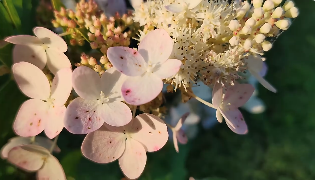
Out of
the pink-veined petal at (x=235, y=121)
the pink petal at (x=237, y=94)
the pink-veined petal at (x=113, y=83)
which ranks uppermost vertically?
the pink-veined petal at (x=113, y=83)

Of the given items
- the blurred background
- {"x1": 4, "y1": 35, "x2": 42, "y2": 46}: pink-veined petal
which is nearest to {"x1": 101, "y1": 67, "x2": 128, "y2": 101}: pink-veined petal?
{"x1": 4, "y1": 35, "x2": 42, "y2": 46}: pink-veined petal

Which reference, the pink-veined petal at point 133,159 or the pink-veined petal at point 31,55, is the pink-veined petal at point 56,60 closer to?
the pink-veined petal at point 31,55

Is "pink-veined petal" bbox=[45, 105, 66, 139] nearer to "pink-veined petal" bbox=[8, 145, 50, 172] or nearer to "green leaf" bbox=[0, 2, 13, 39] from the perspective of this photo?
"pink-veined petal" bbox=[8, 145, 50, 172]

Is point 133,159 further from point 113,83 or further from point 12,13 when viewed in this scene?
point 12,13

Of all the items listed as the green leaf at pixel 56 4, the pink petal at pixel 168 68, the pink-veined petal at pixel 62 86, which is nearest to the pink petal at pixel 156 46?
the pink petal at pixel 168 68

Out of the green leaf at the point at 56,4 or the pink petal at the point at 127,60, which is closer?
the pink petal at the point at 127,60

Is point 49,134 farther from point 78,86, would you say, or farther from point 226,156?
point 226,156

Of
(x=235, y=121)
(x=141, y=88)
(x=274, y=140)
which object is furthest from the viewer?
(x=274, y=140)

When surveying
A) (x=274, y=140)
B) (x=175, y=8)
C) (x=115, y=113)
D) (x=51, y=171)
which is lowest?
(x=274, y=140)

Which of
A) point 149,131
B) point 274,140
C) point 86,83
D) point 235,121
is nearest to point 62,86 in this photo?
point 86,83
